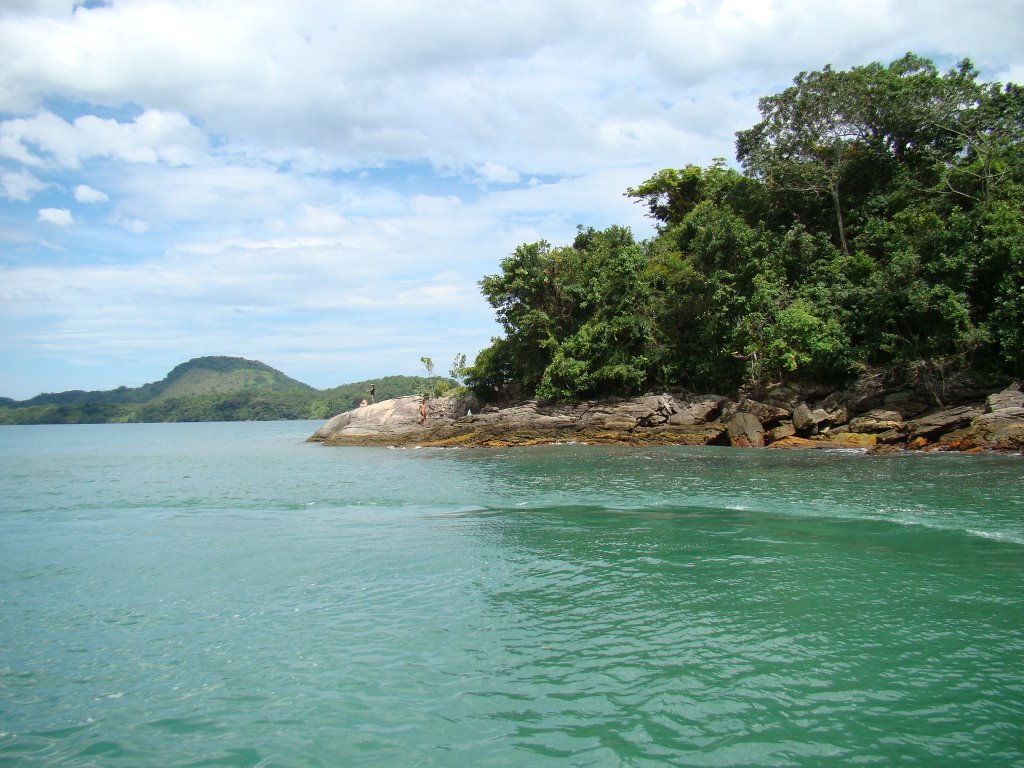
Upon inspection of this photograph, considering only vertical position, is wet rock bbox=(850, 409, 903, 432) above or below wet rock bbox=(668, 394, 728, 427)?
below

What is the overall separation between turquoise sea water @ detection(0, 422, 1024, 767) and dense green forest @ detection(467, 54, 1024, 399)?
1370cm

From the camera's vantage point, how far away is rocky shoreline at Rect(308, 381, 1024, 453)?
24.2 meters

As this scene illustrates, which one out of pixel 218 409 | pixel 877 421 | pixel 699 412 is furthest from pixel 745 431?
pixel 218 409

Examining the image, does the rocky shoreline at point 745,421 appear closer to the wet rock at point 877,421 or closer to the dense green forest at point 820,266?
the wet rock at point 877,421

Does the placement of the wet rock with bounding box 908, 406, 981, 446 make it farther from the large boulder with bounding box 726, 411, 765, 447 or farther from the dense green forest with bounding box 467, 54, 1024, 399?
the large boulder with bounding box 726, 411, 765, 447

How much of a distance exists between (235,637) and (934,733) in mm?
7321

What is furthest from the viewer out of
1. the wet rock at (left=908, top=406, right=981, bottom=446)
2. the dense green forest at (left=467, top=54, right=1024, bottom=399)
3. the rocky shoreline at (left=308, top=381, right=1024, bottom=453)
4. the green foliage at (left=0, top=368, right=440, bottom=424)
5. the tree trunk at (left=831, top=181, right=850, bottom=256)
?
the green foliage at (left=0, top=368, right=440, bottom=424)

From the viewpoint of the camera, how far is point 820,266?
3120 cm

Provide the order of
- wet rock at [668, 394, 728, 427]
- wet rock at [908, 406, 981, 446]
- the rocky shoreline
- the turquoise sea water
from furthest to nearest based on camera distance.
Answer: wet rock at [668, 394, 728, 427]
wet rock at [908, 406, 981, 446]
the rocky shoreline
the turquoise sea water

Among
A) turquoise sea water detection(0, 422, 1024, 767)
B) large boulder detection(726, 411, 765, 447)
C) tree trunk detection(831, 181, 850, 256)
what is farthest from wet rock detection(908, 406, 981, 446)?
turquoise sea water detection(0, 422, 1024, 767)

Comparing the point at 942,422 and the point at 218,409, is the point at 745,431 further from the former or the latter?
the point at 218,409

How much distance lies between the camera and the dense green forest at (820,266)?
2575 cm

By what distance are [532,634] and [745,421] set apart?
81.6ft

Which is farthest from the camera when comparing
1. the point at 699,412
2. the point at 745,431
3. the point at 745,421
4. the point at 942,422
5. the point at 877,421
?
the point at 699,412
